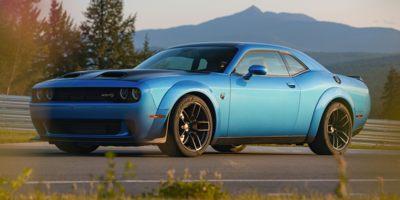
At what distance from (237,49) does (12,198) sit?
603 centimetres

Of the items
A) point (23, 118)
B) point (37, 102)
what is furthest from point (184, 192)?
point (23, 118)

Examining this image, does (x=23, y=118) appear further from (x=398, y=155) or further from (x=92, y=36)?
(x=92, y=36)

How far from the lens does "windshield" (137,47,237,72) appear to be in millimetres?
10594

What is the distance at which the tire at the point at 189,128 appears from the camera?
31.7ft

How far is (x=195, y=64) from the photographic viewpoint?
1073cm

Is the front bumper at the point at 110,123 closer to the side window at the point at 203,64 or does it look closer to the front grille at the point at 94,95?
the front grille at the point at 94,95

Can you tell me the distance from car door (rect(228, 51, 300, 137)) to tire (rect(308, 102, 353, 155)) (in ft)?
1.70

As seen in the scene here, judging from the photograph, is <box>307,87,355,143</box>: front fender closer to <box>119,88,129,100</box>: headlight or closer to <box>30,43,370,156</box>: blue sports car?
<box>30,43,370,156</box>: blue sports car

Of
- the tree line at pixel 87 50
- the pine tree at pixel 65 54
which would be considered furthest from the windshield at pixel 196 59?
the pine tree at pixel 65 54

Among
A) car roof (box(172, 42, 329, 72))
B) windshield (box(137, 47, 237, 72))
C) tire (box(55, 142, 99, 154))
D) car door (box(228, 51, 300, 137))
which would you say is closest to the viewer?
car door (box(228, 51, 300, 137))

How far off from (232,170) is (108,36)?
7994cm

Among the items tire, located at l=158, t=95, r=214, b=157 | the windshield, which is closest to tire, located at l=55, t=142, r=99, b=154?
the windshield

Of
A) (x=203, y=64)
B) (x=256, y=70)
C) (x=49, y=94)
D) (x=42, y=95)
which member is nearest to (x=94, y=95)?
(x=49, y=94)

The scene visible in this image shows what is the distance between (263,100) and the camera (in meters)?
10.6
